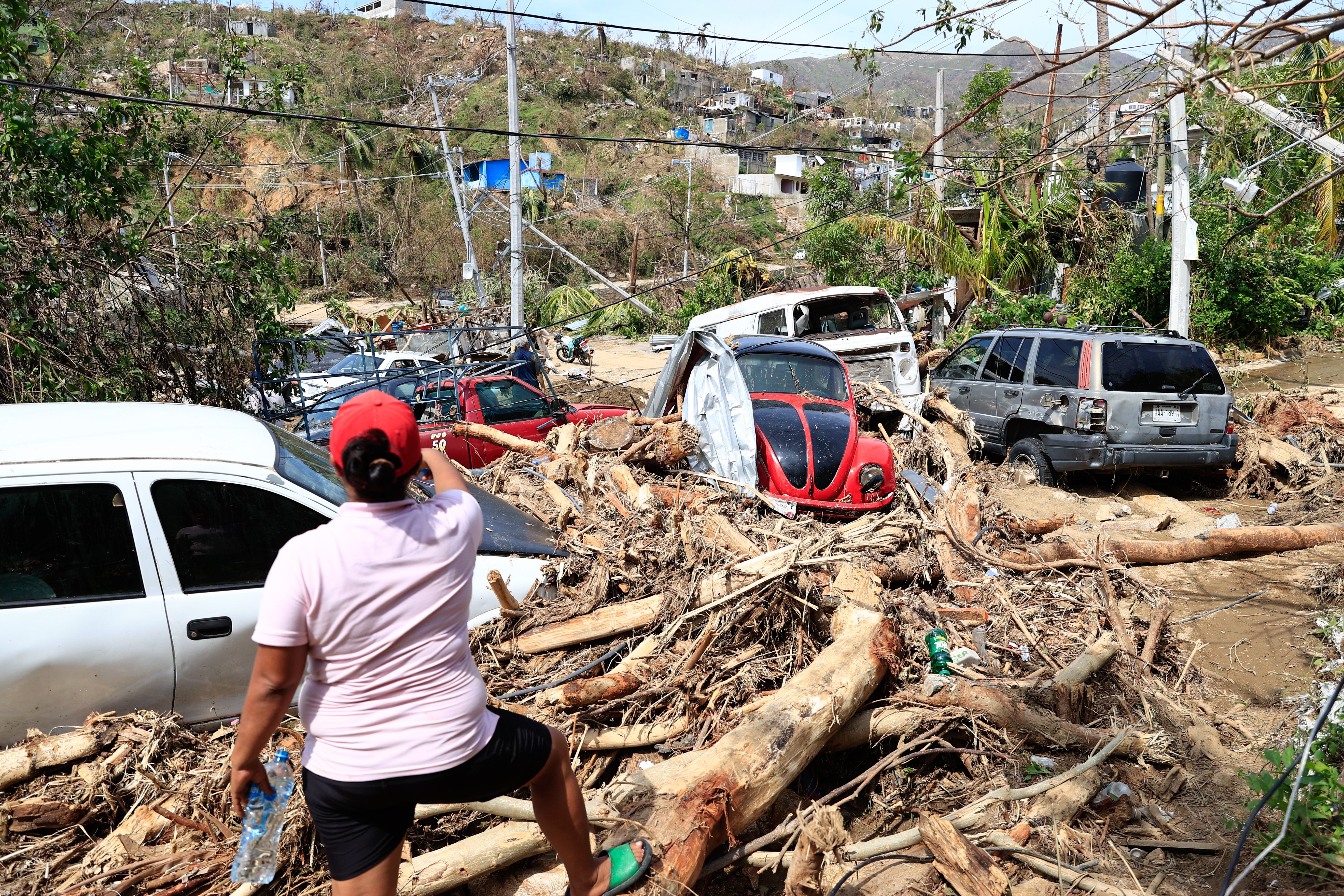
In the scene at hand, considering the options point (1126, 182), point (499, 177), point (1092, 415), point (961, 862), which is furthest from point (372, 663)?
point (499, 177)

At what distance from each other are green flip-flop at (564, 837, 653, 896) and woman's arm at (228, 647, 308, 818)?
1109 mm

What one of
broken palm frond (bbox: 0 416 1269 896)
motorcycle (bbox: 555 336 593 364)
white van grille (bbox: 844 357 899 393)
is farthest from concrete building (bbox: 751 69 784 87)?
broken palm frond (bbox: 0 416 1269 896)

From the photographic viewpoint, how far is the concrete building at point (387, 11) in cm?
7012

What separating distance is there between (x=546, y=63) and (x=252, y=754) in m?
69.9

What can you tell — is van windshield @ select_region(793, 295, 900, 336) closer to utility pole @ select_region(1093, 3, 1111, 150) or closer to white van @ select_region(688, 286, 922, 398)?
white van @ select_region(688, 286, 922, 398)

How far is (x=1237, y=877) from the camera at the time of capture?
311 cm

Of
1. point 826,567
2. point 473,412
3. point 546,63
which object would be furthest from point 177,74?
point 546,63

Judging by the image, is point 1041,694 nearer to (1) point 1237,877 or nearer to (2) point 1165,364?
(1) point 1237,877

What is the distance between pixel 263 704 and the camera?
197 centimetres

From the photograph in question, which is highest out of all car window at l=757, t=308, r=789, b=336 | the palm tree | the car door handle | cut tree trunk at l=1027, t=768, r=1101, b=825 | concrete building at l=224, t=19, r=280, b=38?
concrete building at l=224, t=19, r=280, b=38

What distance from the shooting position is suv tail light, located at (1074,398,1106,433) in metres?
8.68

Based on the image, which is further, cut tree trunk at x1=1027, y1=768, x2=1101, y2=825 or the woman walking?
cut tree trunk at x1=1027, y1=768, x2=1101, y2=825

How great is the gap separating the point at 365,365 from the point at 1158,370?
10.8 metres

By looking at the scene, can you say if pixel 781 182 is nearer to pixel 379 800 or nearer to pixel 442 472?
pixel 442 472
